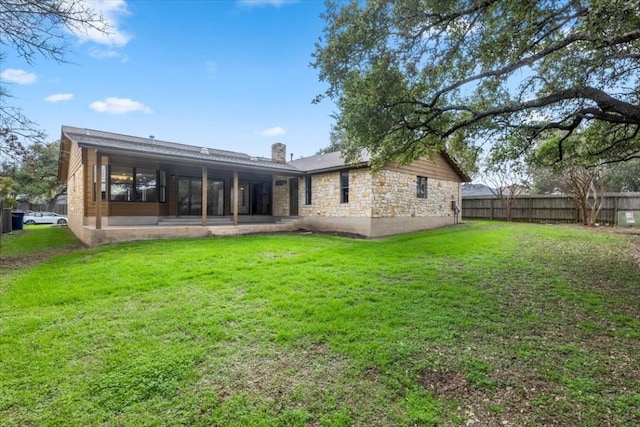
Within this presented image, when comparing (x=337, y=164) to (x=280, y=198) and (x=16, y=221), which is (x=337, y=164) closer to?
(x=280, y=198)

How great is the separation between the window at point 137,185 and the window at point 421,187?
11.2 m

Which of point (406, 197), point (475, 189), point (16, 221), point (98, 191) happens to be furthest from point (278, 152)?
point (475, 189)

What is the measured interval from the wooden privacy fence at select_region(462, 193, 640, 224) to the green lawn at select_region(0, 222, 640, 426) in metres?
11.7

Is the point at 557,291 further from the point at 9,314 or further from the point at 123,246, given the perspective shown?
the point at 123,246

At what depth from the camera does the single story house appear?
11383mm

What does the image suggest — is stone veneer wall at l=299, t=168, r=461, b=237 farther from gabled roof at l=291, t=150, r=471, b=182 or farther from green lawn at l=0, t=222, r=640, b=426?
green lawn at l=0, t=222, r=640, b=426

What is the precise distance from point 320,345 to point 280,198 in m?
13.2

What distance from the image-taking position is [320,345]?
369 cm

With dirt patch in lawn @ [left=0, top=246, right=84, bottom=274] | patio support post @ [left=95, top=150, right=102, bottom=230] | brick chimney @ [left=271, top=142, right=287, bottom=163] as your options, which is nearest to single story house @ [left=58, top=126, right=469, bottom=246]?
patio support post @ [left=95, top=150, right=102, bottom=230]

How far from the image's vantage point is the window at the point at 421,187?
14695 mm

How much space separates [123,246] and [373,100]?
8351mm

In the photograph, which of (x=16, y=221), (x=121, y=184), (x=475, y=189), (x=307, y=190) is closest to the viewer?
(x=121, y=184)

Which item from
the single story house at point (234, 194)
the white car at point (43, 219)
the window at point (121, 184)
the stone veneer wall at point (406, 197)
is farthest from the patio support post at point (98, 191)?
the white car at point (43, 219)

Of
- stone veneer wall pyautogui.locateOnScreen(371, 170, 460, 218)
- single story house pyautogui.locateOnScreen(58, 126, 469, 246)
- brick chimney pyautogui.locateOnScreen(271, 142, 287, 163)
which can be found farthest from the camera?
brick chimney pyautogui.locateOnScreen(271, 142, 287, 163)
